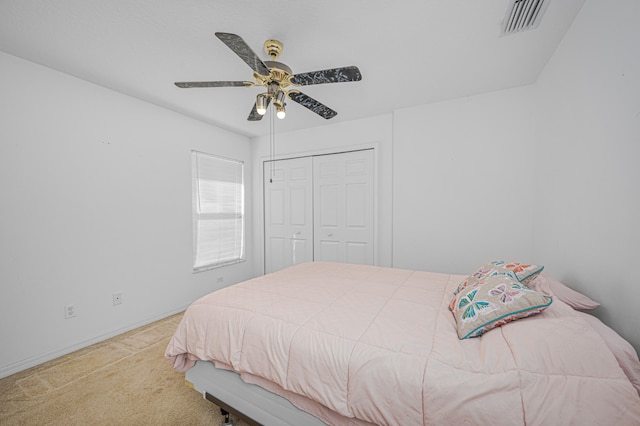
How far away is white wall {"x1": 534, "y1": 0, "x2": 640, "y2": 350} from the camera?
43.9 inches

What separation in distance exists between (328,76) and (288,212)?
2627 millimetres

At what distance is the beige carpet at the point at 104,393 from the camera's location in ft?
5.12

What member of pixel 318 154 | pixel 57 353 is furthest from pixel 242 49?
pixel 57 353

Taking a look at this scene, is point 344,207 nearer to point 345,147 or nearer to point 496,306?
point 345,147

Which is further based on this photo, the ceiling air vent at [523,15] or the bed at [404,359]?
the ceiling air vent at [523,15]

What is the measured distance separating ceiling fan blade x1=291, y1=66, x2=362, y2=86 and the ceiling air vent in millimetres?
982

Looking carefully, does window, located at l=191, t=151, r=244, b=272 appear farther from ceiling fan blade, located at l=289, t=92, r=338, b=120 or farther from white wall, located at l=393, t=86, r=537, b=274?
white wall, located at l=393, t=86, r=537, b=274

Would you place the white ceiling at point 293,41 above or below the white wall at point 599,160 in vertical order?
above

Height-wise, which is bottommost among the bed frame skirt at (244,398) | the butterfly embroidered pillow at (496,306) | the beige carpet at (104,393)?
the beige carpet at (104,393)

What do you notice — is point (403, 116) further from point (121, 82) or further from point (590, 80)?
point (121, 82)

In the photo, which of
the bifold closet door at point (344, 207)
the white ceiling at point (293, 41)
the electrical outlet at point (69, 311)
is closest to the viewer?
the white ceiling at point (293, 41)

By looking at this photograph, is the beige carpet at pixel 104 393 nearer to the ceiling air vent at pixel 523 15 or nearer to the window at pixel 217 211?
the window at pixel 217 211

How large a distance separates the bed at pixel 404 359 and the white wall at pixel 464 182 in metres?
1.31

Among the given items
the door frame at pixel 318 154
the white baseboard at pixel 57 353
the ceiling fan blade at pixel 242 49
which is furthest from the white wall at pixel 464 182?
the white baseboard at pixel 57 353
